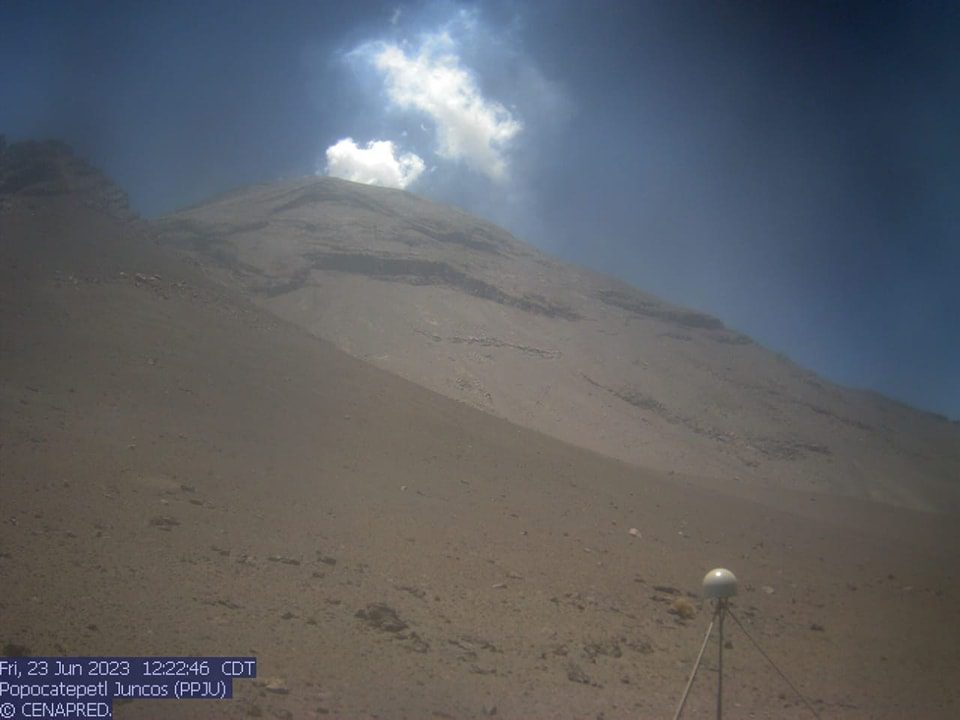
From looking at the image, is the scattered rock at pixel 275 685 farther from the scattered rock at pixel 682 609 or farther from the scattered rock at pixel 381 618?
the scattered rock at pixel 682 609

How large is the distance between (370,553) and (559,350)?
133 feet

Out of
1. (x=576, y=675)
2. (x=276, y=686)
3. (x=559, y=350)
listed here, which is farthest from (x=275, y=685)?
(x=559, y=350)

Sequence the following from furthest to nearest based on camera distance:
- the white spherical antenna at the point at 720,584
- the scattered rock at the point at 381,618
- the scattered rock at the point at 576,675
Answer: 1. the scattered rock at the point at 381,618
2. the scattered rock at the point at 576,675
3. the white spherical antenna at the point at 720,584

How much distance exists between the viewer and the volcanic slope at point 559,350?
3997 cm

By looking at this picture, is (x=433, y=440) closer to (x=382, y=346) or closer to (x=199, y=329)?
(x=199, y=329)

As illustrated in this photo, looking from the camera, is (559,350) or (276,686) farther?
(559,350)

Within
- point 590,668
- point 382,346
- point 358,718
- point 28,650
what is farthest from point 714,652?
point 382,346

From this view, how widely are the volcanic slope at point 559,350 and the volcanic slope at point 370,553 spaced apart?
571 inches

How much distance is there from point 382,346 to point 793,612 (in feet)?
105

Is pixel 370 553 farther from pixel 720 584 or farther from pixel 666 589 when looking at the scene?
pixel 720 584

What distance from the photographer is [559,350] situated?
50969 mm

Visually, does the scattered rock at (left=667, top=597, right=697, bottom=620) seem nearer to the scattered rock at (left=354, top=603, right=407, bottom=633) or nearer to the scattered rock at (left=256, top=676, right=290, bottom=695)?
the scattered rock at (left=354, top=603, right=407, bottom=633)

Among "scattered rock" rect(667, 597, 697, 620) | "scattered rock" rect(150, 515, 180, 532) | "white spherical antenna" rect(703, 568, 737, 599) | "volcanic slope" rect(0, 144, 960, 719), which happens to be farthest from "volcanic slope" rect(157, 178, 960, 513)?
"white spherical antenna" rect(703, 568, 737, 599)

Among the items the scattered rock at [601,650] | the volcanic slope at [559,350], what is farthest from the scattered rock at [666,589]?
the volcanic slope at [559,350]
